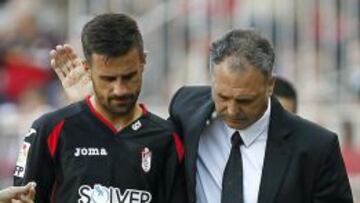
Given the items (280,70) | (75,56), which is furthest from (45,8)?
(75,56)

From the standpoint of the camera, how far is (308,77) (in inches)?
484

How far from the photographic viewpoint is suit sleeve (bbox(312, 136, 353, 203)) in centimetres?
566

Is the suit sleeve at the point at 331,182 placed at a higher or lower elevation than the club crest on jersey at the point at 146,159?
lower

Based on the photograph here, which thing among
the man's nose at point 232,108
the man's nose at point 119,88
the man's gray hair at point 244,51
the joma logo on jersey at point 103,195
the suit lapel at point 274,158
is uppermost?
the man's gray hair at point 244,51

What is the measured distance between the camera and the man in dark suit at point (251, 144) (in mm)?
5555

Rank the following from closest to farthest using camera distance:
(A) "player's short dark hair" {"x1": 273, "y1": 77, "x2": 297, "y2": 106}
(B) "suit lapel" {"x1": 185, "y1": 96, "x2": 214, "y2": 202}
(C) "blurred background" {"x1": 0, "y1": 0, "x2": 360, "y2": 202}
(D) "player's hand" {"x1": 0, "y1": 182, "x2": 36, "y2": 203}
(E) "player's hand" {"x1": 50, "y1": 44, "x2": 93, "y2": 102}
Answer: (D) "player's hand" {"x1": 0, "y1": 182, "x2": 36, "y2": 203}
(B) "suit lapel" {"x1": 185, "y1": 96, "x2": 214, "y2": 202}
(E) "player's hand" {"x1": 50, "y1": 44, "x2": 93, "y2": 102}
(A) "player's short dark hair" {"x1": 273, "y1": 77, "x2": 297, "y2": 106}
(C) "blurred background" {"x1": 0, "y1": 0, "x2": 360, "y2": 202}

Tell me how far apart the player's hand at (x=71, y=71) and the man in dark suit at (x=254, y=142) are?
0.47 meters

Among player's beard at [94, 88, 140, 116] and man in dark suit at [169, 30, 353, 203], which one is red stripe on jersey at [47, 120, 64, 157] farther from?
man in dark suit at [169, 30, 353, 203]

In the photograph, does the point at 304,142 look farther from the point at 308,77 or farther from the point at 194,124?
the point at 308,77

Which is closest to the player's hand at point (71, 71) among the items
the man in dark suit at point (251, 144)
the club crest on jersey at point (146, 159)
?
the man in dark suit at point (251, 144)

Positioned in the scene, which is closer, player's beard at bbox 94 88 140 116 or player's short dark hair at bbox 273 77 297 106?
player's beard at bbox 94 88 140 116

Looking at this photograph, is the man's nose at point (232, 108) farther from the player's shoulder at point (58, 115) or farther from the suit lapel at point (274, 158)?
the player's shoulder at point (58, 115)

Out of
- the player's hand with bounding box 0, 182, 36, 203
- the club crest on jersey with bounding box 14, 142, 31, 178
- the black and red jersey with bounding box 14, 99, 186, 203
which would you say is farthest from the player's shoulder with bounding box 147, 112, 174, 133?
the player's hand with bounding box 0, 182, 36, 203

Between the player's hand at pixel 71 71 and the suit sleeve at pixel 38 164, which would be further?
the player's hand at pixel 71 71
